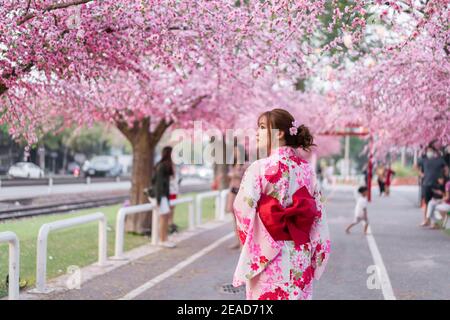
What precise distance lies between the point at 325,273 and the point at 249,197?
526 centimetres

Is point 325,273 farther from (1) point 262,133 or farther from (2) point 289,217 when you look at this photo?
(1) point 262,133

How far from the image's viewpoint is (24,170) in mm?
9250

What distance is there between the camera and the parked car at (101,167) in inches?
1339

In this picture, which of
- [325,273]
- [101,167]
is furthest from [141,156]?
[101,167]

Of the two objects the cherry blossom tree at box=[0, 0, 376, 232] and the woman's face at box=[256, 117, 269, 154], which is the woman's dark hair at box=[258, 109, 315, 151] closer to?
the woman's face at box=[256, 117, 269, 154]

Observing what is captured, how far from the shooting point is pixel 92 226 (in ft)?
49.2

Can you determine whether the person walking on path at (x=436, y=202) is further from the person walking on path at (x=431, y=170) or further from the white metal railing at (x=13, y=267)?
the white metal railing at (x=13, y=267)

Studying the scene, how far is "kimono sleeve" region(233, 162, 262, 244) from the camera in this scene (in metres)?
3.85

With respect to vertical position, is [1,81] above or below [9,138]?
above

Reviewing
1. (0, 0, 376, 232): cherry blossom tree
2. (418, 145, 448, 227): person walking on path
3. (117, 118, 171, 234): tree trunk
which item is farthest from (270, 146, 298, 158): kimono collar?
(418, 145, 448, 227): person walking on path

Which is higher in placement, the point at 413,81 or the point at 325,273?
the point at 413,81
